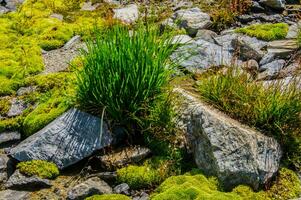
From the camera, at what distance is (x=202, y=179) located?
628cm

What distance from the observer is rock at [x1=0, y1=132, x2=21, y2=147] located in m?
7.71

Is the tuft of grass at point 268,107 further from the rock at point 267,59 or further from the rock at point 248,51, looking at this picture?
the rock at point 248,51

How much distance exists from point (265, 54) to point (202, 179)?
409 cm

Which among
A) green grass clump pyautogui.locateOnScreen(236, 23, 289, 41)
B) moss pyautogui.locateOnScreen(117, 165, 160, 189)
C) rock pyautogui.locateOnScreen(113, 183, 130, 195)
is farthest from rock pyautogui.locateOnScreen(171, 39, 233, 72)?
rock pyautogui.locateOnScreen(113, 183, 130, 195)

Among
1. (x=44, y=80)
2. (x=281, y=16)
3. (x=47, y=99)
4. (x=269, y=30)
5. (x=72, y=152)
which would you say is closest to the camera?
(x=72, y=152)

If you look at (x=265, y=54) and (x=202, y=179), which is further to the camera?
(x=265, y=54)

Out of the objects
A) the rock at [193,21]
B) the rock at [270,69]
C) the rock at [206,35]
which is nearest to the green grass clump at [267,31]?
the rock at [206,35]

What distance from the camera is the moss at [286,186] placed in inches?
243

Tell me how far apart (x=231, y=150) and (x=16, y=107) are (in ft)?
13.4

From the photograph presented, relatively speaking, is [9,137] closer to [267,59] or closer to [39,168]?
[39,168]

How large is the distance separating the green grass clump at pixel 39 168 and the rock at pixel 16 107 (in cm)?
167

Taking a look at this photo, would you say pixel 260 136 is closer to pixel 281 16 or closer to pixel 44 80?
pixel 44 80

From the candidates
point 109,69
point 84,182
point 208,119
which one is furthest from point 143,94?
point 84,182

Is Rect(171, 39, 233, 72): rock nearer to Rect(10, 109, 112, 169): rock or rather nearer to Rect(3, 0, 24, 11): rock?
Rect(10, 109, 112, 169): rock
